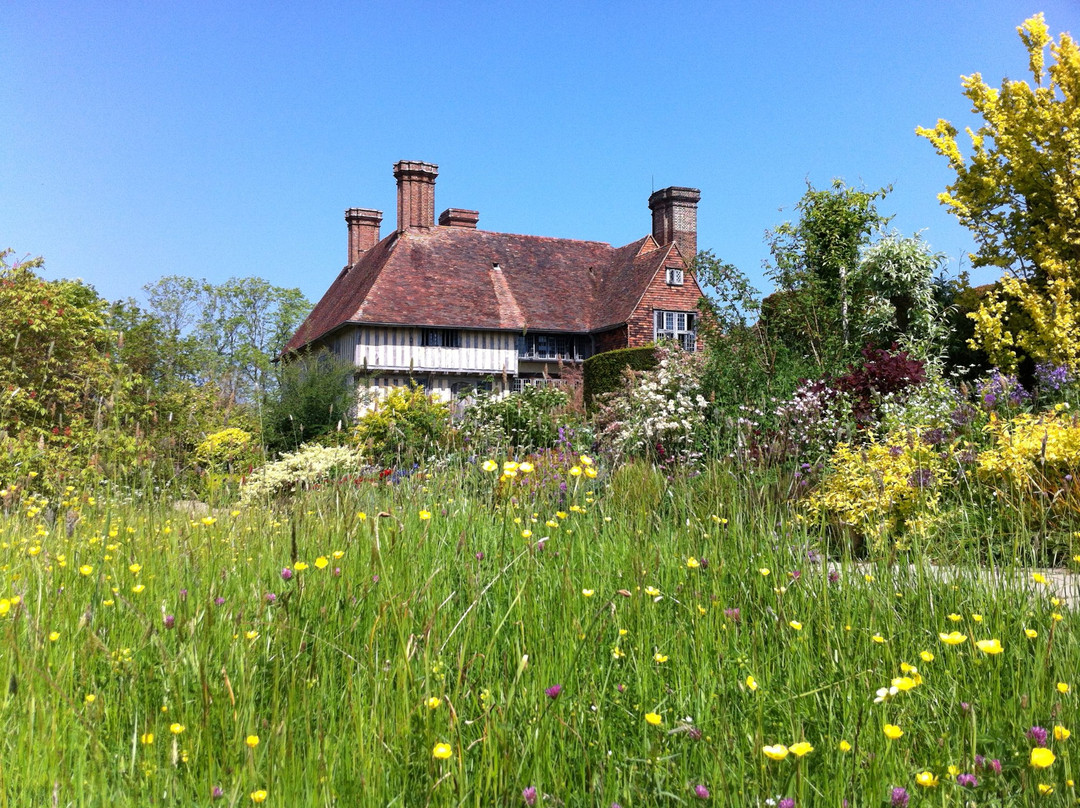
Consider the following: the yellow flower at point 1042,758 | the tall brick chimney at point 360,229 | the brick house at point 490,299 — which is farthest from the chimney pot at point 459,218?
the yellow flower at point 1042,758

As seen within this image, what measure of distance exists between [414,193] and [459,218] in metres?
2.44

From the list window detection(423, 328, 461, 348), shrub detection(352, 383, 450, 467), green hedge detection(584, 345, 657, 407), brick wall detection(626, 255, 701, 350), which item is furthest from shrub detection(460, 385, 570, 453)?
window detection(423, 328, 461, 348)

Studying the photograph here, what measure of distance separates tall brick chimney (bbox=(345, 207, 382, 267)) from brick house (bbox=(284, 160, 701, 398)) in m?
3.52

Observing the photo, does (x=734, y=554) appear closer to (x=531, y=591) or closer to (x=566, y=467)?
(x=531, y=591)

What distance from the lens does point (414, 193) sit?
29.6 meters

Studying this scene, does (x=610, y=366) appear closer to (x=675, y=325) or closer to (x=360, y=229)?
(x=675, y=325)

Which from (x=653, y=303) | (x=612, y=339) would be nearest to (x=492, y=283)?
(x=612, y=339)

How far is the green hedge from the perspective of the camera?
21781mm

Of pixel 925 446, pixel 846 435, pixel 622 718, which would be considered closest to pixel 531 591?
pixel 622 718

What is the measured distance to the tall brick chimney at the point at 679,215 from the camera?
1128 inches

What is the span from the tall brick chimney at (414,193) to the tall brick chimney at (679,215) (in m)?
8.72

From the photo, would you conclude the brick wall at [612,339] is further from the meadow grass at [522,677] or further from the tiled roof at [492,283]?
the meadow grass at [522,677]

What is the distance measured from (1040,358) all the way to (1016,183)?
9.19ft

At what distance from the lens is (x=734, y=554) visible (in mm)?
3014
